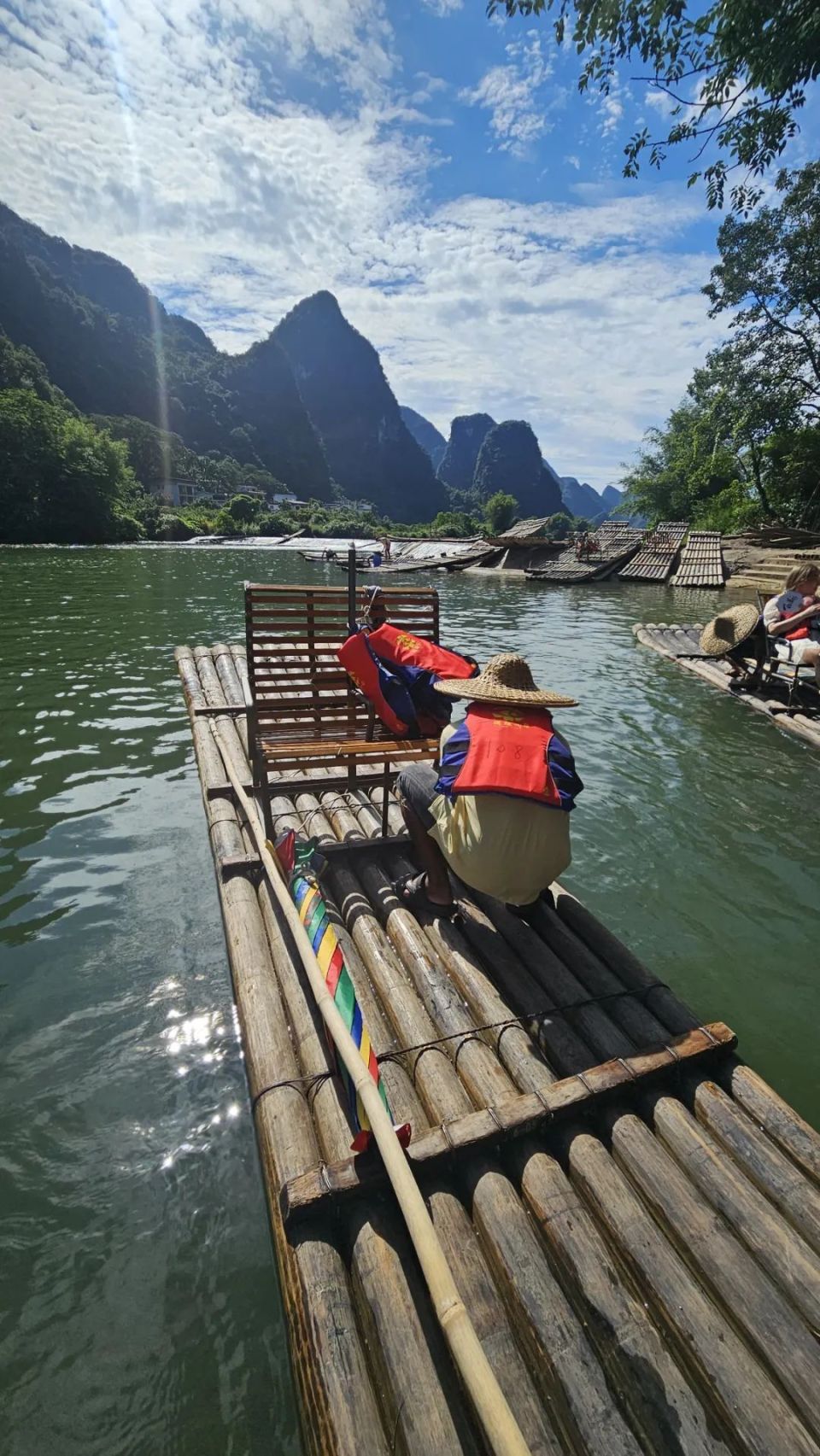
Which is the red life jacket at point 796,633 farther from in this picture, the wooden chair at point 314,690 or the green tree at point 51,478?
the green tree at point 51,478

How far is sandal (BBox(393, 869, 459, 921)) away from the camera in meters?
3.94

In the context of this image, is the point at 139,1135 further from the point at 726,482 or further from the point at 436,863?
the point at 726,482

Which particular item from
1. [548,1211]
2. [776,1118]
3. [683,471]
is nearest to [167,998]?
[548,1211]

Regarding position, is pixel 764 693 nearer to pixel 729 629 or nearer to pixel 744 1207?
pixel 729 629

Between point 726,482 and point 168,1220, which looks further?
point 726,482

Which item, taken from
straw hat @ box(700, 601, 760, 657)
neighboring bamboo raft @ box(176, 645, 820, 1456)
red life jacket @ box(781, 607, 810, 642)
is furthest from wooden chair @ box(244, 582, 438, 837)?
straw hat @ box(700, 601, 760, 657)

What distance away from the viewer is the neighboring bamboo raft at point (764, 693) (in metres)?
8.82

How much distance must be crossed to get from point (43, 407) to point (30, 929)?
6352 centimetres

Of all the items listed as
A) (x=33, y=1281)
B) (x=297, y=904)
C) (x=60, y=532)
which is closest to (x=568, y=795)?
(x=297, y=904)

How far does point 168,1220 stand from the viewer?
8.73ft

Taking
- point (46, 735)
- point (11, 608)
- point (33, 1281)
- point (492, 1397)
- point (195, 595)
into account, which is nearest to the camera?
point (492, 1397)

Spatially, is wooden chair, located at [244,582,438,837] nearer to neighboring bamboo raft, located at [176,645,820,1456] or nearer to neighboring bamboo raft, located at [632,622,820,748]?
neighboring bamboo raft, located at [176,645,820,1456]

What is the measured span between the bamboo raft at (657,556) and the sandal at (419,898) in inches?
1224

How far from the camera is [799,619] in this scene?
9.23m
